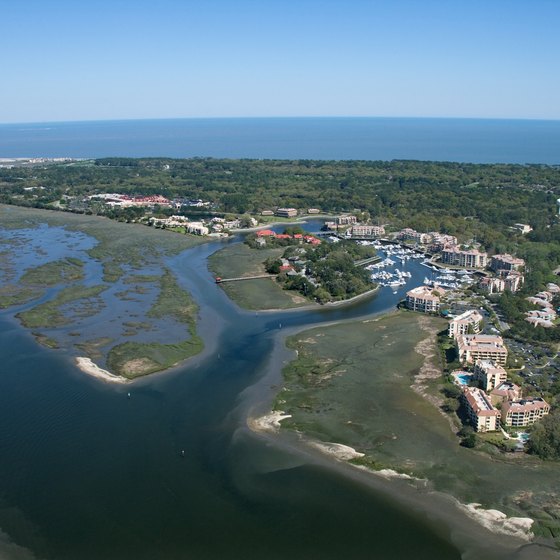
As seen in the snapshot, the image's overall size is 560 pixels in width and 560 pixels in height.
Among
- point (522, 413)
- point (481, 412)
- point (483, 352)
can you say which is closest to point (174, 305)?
point (483, 352)

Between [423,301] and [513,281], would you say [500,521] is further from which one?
[513,281]

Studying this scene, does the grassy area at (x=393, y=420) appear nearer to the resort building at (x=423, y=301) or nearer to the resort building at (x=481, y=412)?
the resort building at (x=481, y=412)

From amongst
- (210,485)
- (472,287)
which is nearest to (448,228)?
(472,287)

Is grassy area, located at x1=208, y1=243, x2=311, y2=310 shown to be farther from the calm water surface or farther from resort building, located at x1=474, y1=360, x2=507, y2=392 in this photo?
resort building, located at x1=474, y1=360, x2=507, y2=392

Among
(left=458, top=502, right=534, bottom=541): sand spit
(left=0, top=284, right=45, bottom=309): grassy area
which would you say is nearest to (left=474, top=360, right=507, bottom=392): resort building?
(left=458, top=502, right=534, bottom=541): sand spit

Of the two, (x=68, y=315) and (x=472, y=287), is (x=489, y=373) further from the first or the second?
(x=68, y=315)

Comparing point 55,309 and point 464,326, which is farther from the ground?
point 464,326
